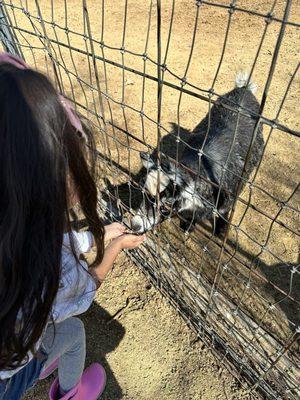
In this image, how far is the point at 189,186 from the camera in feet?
8.41

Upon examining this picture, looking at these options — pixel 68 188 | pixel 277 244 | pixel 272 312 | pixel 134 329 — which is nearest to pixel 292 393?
pixel 272 312

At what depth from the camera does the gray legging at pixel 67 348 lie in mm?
1621

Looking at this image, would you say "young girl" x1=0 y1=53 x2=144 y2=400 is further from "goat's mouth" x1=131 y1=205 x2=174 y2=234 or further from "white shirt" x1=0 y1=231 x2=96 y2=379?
"goat's mouth" x1=131 y1=205 x2=174 y2=234

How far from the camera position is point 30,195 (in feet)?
3.33

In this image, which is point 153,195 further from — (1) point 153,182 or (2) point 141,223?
(2) point 141,223

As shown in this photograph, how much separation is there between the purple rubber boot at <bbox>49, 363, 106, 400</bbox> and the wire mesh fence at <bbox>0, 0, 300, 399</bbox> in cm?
63

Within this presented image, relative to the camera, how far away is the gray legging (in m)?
1.62

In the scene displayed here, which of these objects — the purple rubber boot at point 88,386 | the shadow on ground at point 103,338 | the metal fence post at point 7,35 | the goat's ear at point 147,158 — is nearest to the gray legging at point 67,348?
the purple rubber boot at point 88,386

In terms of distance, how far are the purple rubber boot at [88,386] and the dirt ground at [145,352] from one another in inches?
3.3

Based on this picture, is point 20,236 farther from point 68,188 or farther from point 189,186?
point 189,186

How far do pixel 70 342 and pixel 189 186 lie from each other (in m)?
1.29

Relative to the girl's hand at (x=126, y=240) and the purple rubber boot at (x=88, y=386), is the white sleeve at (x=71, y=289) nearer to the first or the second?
the girl's hand at (x=126, y=240)

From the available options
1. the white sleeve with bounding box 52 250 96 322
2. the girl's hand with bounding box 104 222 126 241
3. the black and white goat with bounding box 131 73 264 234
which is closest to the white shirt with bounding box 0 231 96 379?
the white sleeve with bounding box 52 250 96 322

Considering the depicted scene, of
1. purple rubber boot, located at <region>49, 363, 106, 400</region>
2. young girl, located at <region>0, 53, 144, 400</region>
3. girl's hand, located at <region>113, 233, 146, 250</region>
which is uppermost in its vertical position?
young girl, located at <region>0, 53, 144, 400</region>
